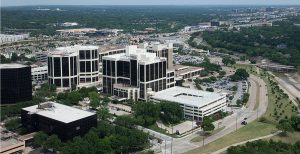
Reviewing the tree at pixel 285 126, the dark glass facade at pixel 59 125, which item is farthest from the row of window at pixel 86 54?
the tree at pixel 285 126

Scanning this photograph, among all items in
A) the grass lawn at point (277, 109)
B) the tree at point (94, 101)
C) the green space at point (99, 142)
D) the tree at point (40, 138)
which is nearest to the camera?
the green space at point (99, 142)

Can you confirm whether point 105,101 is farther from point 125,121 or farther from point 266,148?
point 266,148

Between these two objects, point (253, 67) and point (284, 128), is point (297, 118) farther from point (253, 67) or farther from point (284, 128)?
point (253, 67)

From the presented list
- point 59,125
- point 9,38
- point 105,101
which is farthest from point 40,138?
point 9,38

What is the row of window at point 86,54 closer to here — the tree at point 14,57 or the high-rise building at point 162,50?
the high-rise building at point 162,50

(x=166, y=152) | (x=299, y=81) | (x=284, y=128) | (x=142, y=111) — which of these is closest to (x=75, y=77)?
(x=142, y=111)
